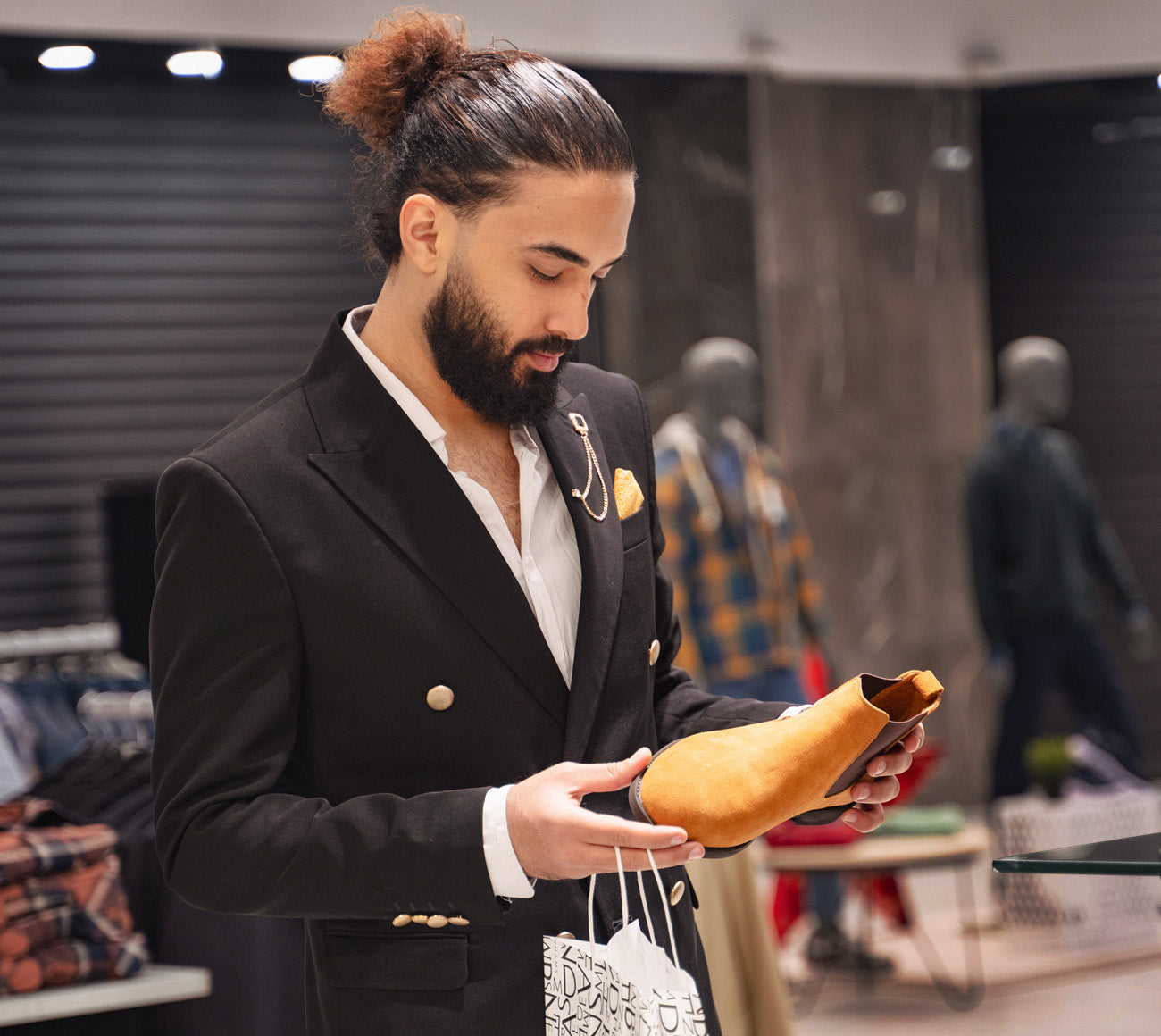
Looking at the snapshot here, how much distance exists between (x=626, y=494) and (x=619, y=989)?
568 mm

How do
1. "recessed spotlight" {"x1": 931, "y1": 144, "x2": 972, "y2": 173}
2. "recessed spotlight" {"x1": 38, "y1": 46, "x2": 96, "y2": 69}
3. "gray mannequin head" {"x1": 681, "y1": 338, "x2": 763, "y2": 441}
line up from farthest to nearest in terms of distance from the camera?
"recessed spotlight" {"x1": 931, "y1": 144, "x2": 972, "y2": 173} < "recessed spotlight" {"x1": 38, "y1": 46, "x2": 96, "y2": 69} < "gray mannequin head" {"x1": 681, "y1": 338, "x2": 763, "y2": 441}

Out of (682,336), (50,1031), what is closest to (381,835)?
(50,1031)

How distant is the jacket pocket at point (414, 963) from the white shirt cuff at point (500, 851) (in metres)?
0.14

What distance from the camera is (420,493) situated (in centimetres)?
157

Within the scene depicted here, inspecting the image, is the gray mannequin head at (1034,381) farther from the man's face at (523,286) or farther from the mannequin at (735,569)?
the man's face at (523,286)

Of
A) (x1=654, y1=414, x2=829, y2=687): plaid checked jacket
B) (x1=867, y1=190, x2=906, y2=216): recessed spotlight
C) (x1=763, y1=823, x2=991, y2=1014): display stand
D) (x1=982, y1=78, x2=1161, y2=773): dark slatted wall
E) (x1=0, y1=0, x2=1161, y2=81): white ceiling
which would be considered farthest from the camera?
(x1=982, y1=78, x2=1161, y2=773): dark slatted wall

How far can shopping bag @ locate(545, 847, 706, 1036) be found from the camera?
53.4 inches

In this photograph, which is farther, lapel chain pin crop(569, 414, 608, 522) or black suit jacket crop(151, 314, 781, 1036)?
lapel chain pin crop(569, 414, 608, 522)

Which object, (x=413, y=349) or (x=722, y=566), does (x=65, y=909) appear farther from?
(x=722, y=566)

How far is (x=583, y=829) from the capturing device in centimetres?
127

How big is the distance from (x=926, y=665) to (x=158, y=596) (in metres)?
6.44

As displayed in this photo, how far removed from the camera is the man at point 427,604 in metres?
1.42

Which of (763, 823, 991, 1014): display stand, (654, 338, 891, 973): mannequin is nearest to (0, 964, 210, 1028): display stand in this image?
(763, 823, 991, 1014): display stand

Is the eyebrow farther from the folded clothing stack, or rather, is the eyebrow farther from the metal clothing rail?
the metal clothing rail
